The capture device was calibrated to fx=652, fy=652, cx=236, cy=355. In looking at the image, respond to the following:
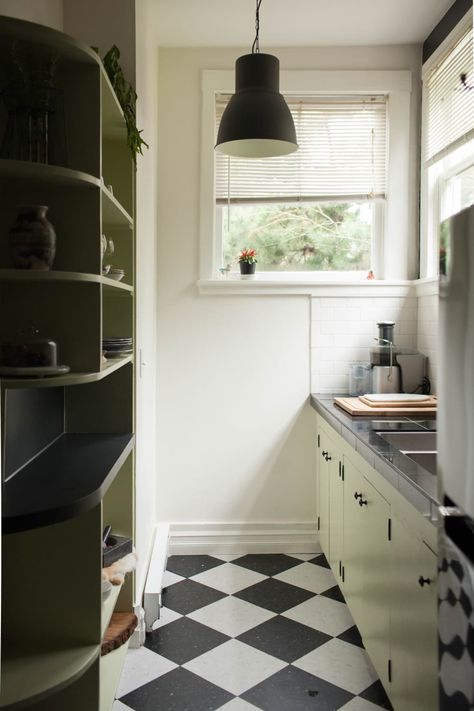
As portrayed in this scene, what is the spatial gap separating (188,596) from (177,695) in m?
0.82

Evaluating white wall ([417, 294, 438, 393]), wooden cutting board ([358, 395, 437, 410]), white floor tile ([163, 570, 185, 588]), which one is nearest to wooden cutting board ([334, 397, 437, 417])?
wooden cutting board ([358, 395, 437, 410])

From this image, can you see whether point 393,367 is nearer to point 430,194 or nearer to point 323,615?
point 430,194

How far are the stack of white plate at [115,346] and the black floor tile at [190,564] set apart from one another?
1.57 metres

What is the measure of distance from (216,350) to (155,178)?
1.02 metres

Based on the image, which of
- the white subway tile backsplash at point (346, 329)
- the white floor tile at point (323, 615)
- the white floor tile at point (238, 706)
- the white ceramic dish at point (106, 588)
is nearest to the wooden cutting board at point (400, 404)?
the white subway tile backsplash at point (346, 329)

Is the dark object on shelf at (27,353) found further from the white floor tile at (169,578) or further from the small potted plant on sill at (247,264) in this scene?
the small potted plant on sill at (247,264)

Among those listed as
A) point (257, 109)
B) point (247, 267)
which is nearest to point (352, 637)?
point (247, 267)

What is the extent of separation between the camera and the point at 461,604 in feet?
3.05

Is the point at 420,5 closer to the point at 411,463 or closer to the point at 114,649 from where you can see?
the point at 411,463

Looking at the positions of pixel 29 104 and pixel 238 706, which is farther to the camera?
pixel 238 706

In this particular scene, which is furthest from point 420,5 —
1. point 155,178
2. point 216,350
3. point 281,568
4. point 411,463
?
point 281,568

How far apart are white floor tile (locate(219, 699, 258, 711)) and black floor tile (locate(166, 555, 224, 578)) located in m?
1.13

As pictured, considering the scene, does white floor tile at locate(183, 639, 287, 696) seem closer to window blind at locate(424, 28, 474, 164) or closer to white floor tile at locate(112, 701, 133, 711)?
white floor tile at locate(112, 701, 133, 711)

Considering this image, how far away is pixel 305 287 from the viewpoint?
3.71 metres
